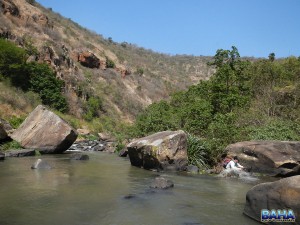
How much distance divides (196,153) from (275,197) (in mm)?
10225

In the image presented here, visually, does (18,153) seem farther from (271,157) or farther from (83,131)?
(83,131)

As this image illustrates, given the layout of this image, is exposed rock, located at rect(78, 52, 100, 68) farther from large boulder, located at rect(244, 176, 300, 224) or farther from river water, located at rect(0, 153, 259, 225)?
Result: large boulder, located at rect(244, 176, 300, 224)

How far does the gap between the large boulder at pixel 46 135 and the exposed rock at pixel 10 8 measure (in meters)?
31.5

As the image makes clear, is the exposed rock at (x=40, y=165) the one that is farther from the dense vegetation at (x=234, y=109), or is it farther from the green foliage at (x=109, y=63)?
the green foliage at (x=109, y=63)

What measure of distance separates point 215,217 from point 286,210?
68.9 inches

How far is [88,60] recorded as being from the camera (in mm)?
60688

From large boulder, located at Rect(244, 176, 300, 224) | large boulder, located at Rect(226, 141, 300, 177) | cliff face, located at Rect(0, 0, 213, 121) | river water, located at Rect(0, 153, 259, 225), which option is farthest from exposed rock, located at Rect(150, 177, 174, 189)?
cliff face, located at Rect(0, 0, 213, 121)

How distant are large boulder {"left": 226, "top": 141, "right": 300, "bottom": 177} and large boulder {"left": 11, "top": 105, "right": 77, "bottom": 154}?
12741 mm

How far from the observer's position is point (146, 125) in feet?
84.5

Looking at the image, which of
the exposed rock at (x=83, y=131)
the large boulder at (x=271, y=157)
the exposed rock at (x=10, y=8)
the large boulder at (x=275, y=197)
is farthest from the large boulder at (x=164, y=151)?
the exposed rock at (x=10, y=8)

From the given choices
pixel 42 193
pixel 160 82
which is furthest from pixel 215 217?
pixel 160 82

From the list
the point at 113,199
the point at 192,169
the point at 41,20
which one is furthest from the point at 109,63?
the point at 113,199

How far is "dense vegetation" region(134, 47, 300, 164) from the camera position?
19.9m

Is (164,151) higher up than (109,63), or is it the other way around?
(109,63)
